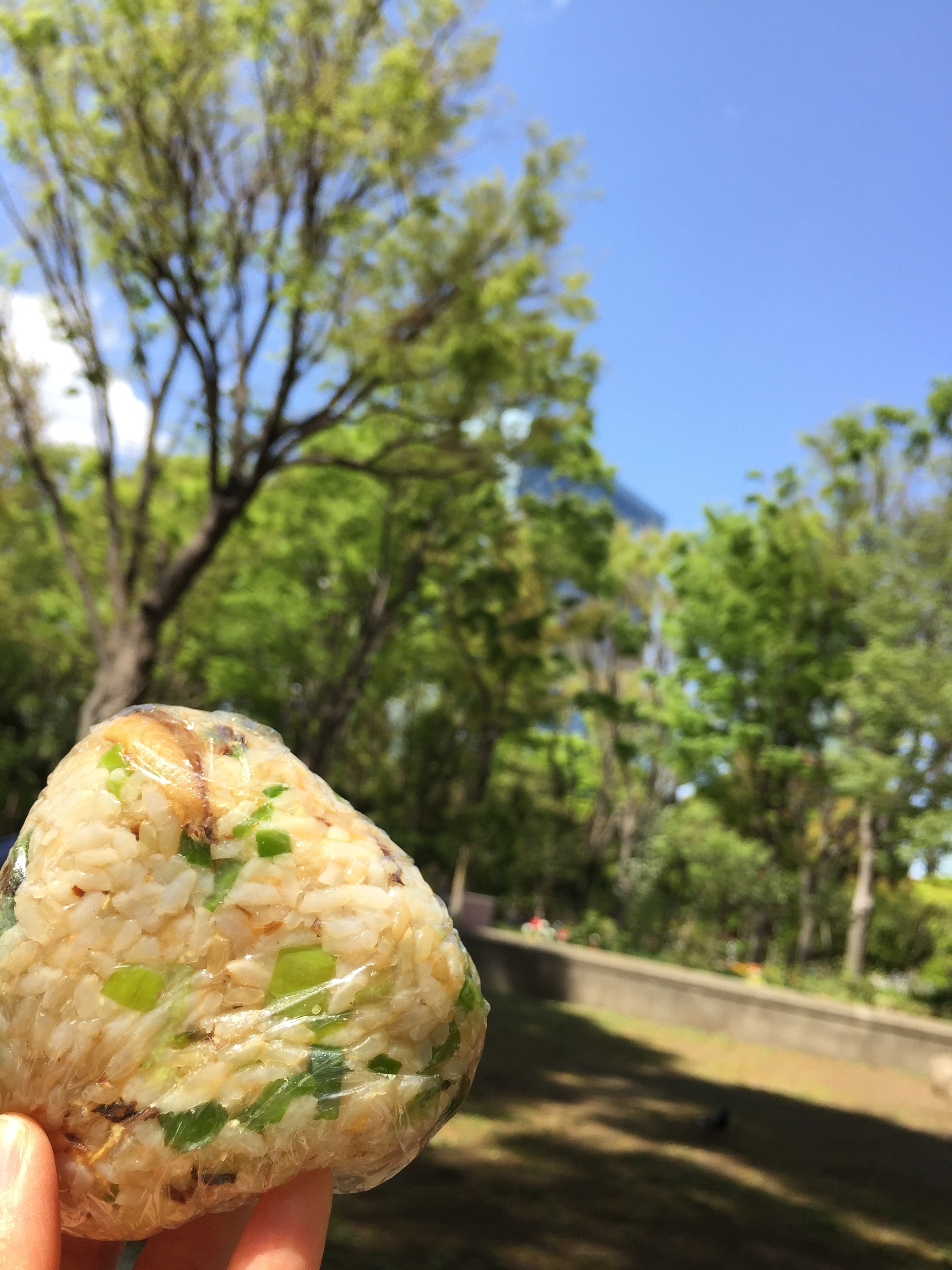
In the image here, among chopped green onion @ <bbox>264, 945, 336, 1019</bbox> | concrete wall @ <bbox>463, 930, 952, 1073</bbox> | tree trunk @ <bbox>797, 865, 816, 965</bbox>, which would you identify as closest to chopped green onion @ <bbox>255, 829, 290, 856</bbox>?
chopped green onion @ <bbox>264, 945, 336, 1019</bbox>

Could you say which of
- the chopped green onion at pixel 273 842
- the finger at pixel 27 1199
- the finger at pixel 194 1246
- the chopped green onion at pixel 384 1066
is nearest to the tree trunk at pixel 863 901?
the finger at pixel 194 1246

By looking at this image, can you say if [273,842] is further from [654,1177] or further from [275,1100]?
[654,1177]

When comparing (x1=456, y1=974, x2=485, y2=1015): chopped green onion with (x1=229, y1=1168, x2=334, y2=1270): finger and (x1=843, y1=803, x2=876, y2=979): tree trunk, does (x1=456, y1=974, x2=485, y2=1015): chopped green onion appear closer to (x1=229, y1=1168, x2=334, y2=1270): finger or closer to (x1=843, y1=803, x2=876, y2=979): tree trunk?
(x1=229, y1=1168, x2=334, y2=1270): finger

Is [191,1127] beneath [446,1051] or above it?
beneath

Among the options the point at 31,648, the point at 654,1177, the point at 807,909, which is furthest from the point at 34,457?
the point at 807,909

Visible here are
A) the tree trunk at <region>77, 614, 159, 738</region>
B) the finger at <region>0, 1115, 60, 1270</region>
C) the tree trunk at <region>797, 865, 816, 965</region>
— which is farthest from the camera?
the tree trunk at <region>797, 865, 816, 965</region>

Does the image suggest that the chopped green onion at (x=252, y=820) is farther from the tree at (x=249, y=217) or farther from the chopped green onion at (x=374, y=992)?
A: the tree at (x=249, y=217)
